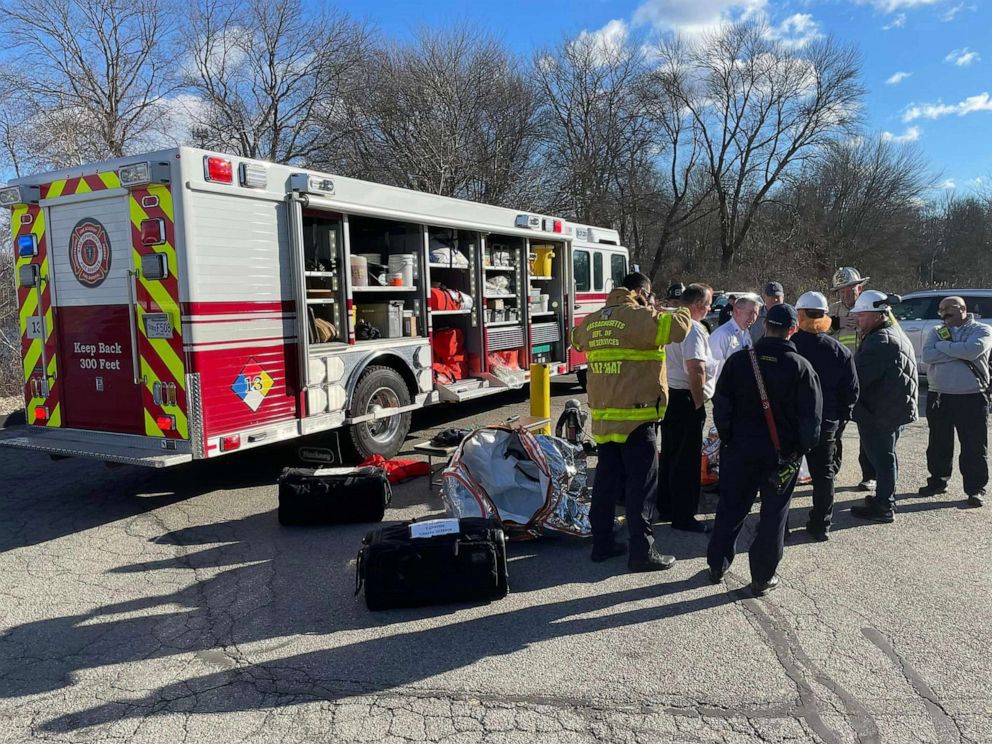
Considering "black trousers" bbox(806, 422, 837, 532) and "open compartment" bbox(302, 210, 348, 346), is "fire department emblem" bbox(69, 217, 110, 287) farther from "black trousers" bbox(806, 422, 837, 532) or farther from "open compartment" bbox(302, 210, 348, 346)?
"black trousers" bbox(806, 422, 837, 532)

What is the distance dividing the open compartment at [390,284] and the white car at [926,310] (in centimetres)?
896

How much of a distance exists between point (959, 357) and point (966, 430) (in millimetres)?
602

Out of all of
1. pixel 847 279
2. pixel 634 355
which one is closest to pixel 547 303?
pixel 847 279

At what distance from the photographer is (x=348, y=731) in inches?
117

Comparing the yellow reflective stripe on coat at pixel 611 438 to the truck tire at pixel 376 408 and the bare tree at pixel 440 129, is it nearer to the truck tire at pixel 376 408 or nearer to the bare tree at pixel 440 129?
the truck tire at pixel 376 408

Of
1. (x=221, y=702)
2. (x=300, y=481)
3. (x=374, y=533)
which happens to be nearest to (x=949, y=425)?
(x=374, y=533)

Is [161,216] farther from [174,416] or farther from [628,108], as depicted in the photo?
[628,108]

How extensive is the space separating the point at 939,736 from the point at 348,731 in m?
2.37

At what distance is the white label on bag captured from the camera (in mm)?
4223

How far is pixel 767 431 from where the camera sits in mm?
4047

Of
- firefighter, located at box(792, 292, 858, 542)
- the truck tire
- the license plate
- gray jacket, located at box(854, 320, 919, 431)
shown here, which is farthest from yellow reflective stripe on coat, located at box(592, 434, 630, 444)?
the license plate

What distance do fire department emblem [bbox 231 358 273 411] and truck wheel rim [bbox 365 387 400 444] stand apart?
4.24 ft

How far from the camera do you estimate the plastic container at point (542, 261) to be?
34.5 ft

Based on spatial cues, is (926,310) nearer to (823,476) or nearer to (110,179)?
(823,476)
